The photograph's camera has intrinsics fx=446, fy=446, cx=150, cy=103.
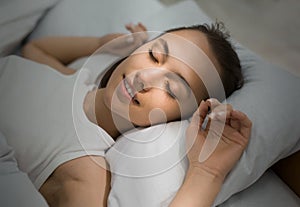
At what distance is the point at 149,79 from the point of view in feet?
2.75

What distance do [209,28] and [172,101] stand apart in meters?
0.21

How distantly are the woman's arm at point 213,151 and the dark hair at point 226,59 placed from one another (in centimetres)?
9

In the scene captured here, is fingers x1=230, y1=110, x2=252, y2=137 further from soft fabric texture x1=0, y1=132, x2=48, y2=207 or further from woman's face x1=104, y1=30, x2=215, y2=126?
soft fabric texture x1=0, y1=132, x2=48, y2=207

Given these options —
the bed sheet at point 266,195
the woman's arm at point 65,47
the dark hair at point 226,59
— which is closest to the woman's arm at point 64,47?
the woman's arm at point 65,47

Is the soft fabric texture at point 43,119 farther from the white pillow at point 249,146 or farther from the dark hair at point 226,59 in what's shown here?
the dark hair at point 226,59

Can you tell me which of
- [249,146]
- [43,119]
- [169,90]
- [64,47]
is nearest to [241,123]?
[249,146]

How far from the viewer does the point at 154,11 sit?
45.1 inches

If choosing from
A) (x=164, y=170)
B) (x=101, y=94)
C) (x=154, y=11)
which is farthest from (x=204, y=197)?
(x=154, y=11)

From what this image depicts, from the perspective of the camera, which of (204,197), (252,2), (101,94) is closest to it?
(204,197)

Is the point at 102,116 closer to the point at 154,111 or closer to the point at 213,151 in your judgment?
the point at 154,111

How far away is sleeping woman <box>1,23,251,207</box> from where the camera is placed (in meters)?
0.79

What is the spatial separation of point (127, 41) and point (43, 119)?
0.28 m

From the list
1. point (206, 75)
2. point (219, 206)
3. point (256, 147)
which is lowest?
point (219, 206)

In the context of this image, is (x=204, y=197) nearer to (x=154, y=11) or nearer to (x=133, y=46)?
(x=133, y=46)
